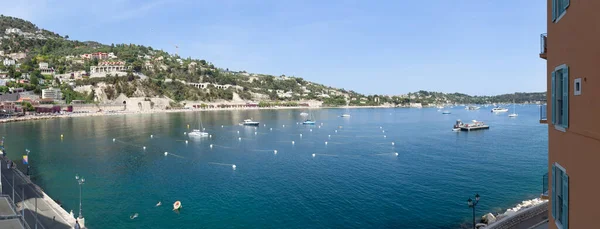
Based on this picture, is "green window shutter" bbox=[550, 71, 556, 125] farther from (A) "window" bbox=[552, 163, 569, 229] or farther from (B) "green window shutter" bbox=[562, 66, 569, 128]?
(A) "window" bbox=[552, 163, 569, 229]

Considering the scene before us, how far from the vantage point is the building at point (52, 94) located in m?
126

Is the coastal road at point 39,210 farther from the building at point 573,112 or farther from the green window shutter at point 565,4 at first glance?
the green window shutter at point 565,4

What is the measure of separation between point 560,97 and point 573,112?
0.84 meters

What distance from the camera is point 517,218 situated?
1644 cm

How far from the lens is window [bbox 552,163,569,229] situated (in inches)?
243

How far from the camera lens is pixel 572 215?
589cm

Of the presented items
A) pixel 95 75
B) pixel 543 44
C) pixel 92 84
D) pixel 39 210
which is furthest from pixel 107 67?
pixel 543 44

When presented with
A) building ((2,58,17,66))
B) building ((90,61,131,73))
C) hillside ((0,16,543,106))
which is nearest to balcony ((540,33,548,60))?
hillside ((0,16,543,106))

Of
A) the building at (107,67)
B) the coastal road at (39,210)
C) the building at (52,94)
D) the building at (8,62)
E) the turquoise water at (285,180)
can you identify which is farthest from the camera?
the building at (107,67)

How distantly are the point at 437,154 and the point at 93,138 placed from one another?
54.7m

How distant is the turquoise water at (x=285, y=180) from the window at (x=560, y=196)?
1557cm

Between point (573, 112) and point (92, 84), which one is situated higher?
point (92, 84)

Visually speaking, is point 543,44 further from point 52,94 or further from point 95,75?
point 95,75

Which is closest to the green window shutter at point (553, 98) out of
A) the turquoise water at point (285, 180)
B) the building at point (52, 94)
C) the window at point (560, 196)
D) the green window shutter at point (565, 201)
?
the window at point (560, 196)
